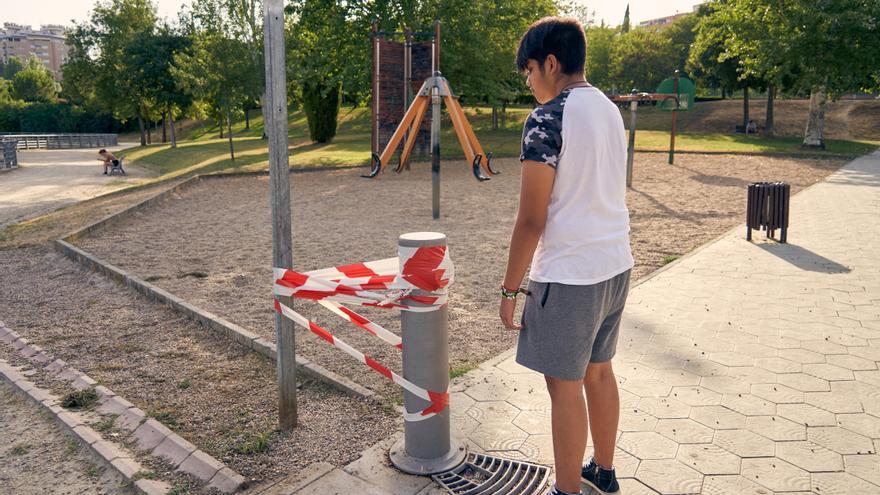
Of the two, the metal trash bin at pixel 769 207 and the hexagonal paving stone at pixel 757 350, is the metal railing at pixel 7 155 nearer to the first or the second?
the metal trash bin at pixel 769 207

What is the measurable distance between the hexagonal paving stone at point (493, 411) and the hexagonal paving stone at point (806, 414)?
1527 mm

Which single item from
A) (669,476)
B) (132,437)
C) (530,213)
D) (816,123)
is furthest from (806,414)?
(816,123)

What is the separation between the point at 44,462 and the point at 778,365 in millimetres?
4566

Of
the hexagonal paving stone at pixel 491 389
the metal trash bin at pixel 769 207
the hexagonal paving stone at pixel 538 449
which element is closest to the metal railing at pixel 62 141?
the metal trash bin at pixel 769 207

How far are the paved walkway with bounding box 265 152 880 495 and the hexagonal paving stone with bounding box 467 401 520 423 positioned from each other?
0.04 feet

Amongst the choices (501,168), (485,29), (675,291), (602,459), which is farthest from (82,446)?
(485,29)

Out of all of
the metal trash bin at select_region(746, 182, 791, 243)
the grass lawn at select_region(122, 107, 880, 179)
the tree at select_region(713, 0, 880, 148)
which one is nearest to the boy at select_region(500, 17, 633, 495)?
the metal trash bin at select_region(746, 182, 791, 243)

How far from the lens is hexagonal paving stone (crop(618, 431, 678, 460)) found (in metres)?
3.39

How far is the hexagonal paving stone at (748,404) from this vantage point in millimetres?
3841

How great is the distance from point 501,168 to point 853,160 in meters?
10.5

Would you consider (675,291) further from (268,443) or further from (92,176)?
(92,176)

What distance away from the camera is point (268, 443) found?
363 cm

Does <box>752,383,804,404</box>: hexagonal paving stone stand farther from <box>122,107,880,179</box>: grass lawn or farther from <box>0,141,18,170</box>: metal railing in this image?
<box>0,141,18,170</box>: metal railing

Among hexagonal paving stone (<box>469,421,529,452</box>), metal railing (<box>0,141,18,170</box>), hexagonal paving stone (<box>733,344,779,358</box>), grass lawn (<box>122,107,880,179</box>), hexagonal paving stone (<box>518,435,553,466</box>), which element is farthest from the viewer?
metal railing (<box>0,141,18,170</box>)
